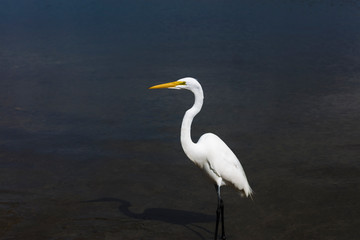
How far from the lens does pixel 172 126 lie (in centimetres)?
817

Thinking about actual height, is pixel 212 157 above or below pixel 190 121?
below

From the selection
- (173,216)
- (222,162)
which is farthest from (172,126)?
(222,162)

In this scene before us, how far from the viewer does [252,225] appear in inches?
210

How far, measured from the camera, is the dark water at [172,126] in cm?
551

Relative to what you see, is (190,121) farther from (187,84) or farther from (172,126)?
(172,126)

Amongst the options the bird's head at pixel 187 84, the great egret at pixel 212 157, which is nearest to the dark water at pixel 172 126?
the great egret at pixel 212 157

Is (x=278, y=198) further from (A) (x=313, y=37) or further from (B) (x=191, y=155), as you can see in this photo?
(A) (x=313, y=37)

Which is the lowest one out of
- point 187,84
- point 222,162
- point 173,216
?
point 173,216

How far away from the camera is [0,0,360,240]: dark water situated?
5508 mm

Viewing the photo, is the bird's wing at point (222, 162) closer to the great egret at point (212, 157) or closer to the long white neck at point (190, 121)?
the great egret at point (212, 157)

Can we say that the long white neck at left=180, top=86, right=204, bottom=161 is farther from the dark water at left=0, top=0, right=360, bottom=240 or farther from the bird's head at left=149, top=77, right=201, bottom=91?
the dark water at left=0, top=0, right=360, bottom=240

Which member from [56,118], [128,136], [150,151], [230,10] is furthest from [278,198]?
[230,10]

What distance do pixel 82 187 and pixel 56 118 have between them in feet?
8.81

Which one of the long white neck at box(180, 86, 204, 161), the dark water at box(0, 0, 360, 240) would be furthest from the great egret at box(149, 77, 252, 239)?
the dark water at box(0, 0, 360, 240)
